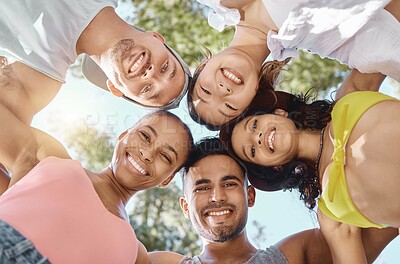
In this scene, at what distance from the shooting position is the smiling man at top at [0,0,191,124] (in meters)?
2.06

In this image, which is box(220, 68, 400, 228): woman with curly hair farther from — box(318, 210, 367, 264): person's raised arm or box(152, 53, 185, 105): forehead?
box(152, 53, 185, 105): forehead

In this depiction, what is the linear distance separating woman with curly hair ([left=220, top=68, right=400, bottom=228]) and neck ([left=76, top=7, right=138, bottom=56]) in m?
0.59

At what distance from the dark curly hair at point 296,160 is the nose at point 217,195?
17cm

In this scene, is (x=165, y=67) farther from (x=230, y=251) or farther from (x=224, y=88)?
(x=230, y=251)

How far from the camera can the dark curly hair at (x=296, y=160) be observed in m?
2.03

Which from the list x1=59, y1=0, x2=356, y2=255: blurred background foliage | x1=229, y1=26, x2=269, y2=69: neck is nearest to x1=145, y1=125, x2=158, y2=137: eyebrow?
x1=229, y1=26, x2=269, y2=69: neck

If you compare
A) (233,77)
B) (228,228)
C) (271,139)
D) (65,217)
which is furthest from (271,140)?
(65,217)

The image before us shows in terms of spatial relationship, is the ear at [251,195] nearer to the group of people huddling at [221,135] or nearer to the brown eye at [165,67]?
the group of people huddling at [221,135]

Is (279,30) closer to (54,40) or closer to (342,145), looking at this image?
(342,145)

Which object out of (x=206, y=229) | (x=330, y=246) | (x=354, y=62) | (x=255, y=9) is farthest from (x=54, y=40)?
(x=330, y=246)

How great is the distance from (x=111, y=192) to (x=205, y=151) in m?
0.48

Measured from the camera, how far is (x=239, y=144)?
78.7 inches

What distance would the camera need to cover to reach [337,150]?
1.78m

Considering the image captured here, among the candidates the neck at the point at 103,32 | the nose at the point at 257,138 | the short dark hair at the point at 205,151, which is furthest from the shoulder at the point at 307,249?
the neck at the point at 103,32
